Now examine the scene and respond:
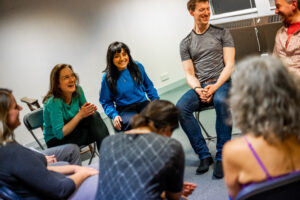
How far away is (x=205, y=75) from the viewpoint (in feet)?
10.1

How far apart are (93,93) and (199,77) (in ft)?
8.31

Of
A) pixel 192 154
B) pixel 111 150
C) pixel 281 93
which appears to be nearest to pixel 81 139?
pixel 192 154

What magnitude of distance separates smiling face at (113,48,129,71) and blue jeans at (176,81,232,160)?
2.04 ft

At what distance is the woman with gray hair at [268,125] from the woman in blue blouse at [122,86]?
1863 millimetres

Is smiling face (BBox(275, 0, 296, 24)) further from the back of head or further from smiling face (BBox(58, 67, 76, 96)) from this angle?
the back of head

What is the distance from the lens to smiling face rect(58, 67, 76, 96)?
3.03 metres

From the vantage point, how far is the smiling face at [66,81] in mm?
3025

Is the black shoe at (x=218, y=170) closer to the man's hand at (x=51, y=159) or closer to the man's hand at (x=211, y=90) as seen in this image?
the man's hand at (x=211, y=90)

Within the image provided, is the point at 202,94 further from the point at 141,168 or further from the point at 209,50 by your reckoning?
the point at 141,168

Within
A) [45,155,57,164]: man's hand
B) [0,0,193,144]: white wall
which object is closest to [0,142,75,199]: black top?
[45,155,57,164]: man's hand

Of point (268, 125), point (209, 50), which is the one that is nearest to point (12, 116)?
point (268, 125)

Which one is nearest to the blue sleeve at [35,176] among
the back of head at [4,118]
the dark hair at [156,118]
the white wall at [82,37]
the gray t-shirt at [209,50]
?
the back of head at [4,118]

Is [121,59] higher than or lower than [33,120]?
higher

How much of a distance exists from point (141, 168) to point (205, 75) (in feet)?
5.91
